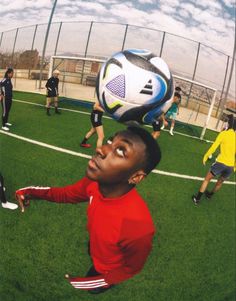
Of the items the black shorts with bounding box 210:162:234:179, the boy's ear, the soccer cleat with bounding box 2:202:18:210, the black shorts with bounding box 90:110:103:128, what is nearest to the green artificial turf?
the soccer cleat with bounding box 2:202:18:210

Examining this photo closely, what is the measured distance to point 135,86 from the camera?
2051mm

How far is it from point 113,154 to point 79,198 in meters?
0.86

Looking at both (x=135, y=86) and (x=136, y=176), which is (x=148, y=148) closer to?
(x=136, y=176)

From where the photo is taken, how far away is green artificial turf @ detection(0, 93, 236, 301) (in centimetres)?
334

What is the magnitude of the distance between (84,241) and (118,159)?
2.49 m

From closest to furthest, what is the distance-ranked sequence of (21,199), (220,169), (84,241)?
(21,199) < (84,241) < (220,169)

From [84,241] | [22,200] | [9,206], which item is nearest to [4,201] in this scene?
[9,206]

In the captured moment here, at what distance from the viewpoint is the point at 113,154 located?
6.49 ft

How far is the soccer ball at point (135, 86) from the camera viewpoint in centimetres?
206

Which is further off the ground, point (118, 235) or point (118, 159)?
point (118, 159)

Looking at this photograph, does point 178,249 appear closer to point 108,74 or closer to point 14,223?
point 14,223

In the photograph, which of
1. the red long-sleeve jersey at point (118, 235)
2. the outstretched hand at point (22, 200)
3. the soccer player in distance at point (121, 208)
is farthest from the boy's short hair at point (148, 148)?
the outstretched hand at point (22, 200)

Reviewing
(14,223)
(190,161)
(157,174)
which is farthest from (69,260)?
(190,161)

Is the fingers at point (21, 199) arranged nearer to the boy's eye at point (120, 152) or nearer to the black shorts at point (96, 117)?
the boy's eye at point (120, 152)
